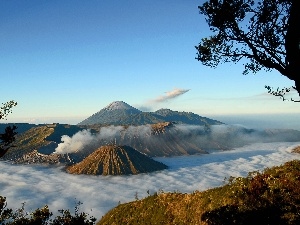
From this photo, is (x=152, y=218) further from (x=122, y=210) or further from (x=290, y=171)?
(x=290, y=171)

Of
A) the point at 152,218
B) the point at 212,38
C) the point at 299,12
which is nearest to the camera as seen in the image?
the point at 299,12

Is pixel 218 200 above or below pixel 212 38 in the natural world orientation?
→ below

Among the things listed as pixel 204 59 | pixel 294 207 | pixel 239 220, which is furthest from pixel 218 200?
pixel 204 59

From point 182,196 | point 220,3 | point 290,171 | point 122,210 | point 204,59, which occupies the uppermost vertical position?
→ point 220,3

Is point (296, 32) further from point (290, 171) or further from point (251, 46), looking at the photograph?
point (290, 171)

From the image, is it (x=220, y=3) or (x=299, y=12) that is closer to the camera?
(x=299, y=12)

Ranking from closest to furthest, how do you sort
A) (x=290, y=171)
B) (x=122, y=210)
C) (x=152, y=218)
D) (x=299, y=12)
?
1. (x=299, y=12)
2. (x=290, y=171)
3. (x=152, y=218)
4. (x=122, y=210)
